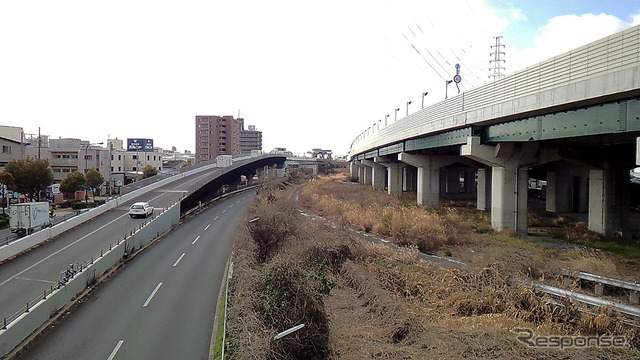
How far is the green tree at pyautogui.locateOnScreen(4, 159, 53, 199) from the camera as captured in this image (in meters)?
40.5

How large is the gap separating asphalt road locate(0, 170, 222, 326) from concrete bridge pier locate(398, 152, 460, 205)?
24433 millimetres

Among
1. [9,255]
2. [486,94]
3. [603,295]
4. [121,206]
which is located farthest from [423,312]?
[121,206]

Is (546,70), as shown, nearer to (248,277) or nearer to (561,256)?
(561,256)

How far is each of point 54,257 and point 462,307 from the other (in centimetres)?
2101

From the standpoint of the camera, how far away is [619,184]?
24781 mm

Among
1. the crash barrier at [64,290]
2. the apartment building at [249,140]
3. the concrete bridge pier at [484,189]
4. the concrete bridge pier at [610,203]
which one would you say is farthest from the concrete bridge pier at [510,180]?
the apartment building at [249,140]

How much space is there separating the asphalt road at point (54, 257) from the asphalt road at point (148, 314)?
205 cm

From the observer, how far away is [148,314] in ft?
49.7

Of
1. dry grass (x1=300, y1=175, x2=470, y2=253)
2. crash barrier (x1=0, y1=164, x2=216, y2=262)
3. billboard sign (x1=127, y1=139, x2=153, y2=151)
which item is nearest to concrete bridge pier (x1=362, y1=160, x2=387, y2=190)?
dry grass (x1=300, y1=175, x2=470, y2=253)

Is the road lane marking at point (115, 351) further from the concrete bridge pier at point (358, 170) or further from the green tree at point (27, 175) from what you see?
the concrete bridge pier at point (358, 170)

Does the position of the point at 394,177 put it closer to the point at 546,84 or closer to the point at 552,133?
the point at 552,133

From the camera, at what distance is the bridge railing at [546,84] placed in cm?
1348

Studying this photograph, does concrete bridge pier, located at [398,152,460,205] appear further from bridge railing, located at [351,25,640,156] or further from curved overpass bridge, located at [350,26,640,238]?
bridge railing, located at [351,25,640,156]

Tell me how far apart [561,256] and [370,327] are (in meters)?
12.1
